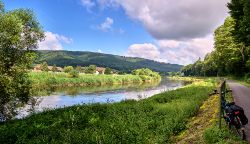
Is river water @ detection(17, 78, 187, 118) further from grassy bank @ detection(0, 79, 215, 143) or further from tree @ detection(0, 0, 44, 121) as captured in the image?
grassy bank @ detection(0, 79, 215, 143)

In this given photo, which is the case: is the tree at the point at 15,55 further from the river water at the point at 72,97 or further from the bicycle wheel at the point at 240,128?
the bicycle wheel at the point at 240,128

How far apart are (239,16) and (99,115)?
1312 inches

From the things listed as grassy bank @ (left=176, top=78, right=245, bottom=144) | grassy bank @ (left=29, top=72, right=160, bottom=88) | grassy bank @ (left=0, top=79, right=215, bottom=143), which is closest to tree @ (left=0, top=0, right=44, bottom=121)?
grassy bank @ (left=0, top=79, right=215, bottom=143)

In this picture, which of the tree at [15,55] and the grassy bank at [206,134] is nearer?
the grassy bank at [206,134]

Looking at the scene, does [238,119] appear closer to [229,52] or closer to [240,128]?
[240,128]

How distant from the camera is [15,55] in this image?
27016 millimetres

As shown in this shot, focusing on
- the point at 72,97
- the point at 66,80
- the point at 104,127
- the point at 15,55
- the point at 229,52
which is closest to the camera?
the point at 104,127

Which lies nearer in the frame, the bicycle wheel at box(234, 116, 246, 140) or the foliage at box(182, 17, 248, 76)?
the bicycle wheel at box(234, 116, 246, 140)

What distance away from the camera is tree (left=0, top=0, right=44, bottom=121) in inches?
1006

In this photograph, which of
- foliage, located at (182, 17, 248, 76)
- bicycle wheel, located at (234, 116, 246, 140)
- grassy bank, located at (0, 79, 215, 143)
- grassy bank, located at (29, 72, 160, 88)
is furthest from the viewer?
grassy bank, located at (29, 72, 160, 88)

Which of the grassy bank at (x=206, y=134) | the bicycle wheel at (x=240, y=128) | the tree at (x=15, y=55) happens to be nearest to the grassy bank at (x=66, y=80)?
Answer: the tree at (x=15, y=55)

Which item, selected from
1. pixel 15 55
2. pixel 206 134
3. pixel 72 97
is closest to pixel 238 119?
pixel 206 134

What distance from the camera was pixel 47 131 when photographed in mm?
17375

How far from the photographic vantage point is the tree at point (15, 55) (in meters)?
25.6
